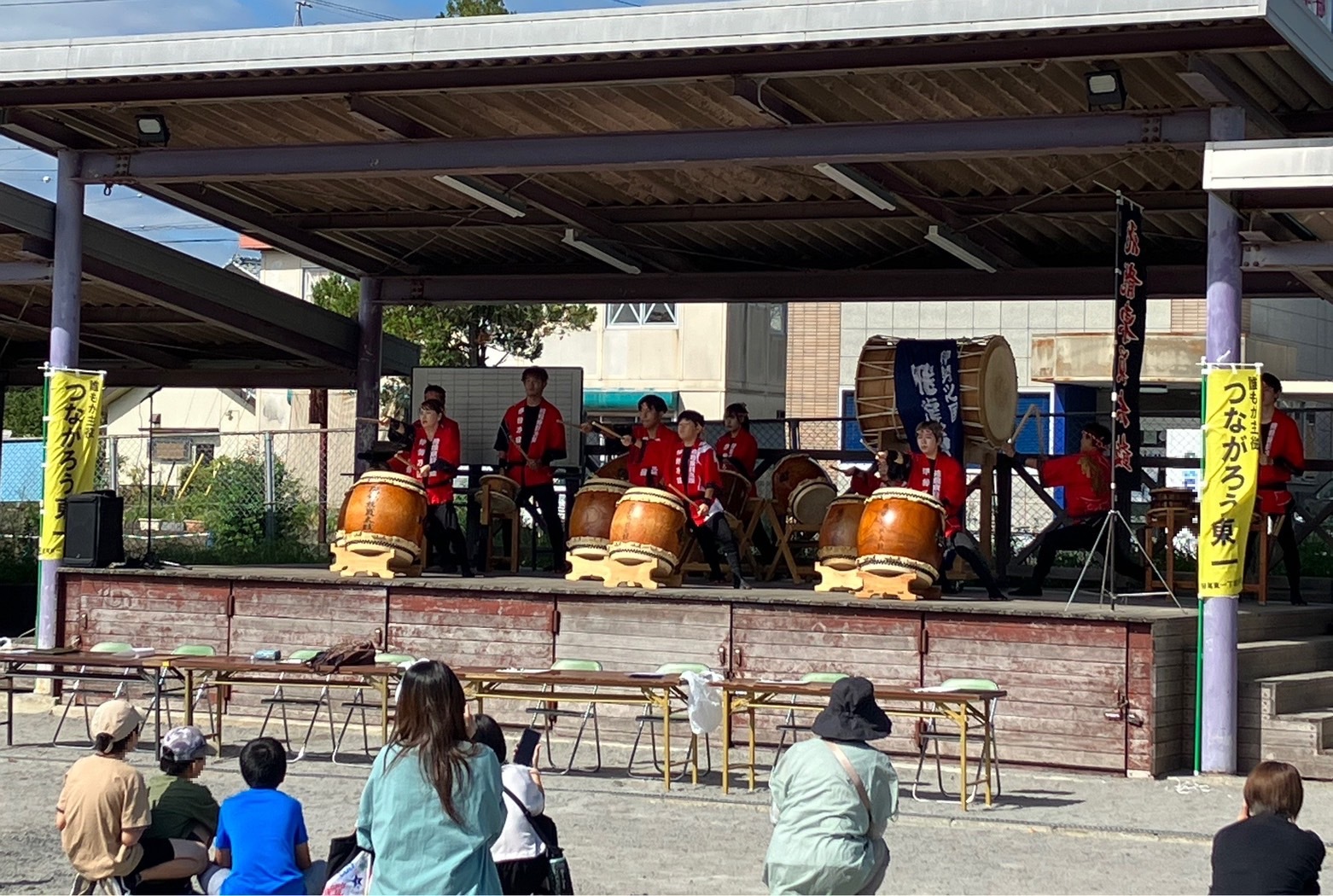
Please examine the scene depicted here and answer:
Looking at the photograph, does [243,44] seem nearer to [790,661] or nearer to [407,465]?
[407,465]

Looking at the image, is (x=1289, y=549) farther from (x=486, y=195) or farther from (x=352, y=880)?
(x=352, y=880)

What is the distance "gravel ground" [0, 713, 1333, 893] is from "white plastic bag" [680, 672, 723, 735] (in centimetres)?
41

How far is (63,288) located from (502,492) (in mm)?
4072

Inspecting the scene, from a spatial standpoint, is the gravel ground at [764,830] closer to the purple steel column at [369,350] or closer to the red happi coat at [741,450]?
the red happi coat at [741,450]

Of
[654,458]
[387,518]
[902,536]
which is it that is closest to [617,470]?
[654,458]

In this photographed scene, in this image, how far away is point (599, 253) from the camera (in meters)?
16.9

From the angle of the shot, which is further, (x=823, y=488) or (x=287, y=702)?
(x=823, y=488)

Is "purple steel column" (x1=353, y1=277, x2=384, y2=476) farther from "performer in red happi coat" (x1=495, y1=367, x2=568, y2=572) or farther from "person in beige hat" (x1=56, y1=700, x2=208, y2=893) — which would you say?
"person in beige hat" (x1=56, y1=700, x2=208, y2=893)

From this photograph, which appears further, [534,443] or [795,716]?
[534,443]

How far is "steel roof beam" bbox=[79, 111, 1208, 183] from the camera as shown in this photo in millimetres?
11508

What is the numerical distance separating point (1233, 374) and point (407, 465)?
22.8 feet

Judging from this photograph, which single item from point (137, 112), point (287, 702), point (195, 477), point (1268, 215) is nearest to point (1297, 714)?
point (1268, 215)

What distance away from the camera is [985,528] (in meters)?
14.8

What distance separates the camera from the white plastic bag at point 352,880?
225 inches
